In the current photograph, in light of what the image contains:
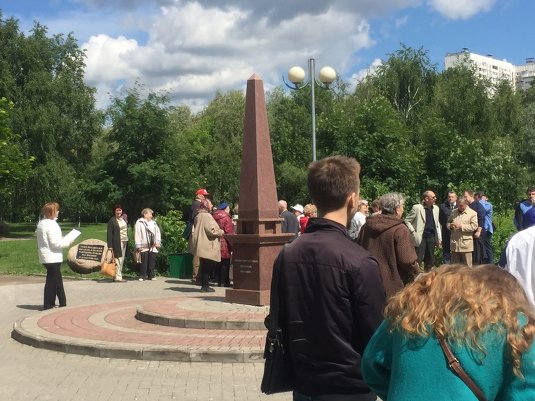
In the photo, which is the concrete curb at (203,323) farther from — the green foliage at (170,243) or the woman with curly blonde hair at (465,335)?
the woman with curly blonde hair at (465,335)

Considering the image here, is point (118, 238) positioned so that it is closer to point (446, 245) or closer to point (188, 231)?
point (188, 231)

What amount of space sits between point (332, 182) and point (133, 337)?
23.0ft

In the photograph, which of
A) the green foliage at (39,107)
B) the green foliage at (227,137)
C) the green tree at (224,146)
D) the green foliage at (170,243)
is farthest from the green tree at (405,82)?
the green foliage at (170,243)

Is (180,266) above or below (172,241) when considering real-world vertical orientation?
below

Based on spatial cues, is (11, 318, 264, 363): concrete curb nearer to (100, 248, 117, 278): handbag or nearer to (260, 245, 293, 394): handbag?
(260, 245, 293, 394): handbag

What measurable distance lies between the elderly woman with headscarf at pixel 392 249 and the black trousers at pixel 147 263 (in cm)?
1094

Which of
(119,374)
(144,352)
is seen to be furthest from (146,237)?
(119,374)

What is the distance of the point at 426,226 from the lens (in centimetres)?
1527

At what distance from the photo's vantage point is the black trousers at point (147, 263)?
695 inches

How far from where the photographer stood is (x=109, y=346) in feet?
30.1

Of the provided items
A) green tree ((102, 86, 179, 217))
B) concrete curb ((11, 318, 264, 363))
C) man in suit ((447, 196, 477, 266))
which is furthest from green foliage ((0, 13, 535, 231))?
concrete curb ((11, 318, 264, 363))

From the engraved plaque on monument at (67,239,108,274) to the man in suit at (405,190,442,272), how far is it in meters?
7.63

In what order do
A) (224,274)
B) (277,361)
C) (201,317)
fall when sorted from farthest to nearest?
(224,274)
(201,317)
(277,361)

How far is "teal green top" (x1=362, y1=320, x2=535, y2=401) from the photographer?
2008mm
